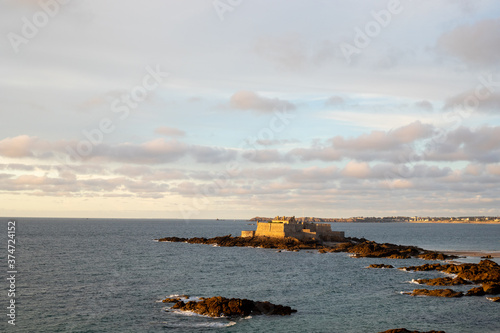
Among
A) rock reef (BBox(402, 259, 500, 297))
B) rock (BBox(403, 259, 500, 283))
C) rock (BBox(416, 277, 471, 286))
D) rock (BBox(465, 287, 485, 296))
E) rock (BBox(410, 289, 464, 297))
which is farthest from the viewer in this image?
rock (BBox(403, 259, 500, 283))

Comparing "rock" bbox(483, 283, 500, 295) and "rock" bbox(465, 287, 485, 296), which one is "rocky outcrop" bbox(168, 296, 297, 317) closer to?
"rock" bbox(465, 287, 485, 296)

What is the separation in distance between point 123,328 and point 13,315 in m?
10.1

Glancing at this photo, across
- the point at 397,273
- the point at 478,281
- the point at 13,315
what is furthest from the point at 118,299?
the point at 478,281

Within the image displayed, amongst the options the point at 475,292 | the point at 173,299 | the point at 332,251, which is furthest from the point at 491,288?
the point at 332,251

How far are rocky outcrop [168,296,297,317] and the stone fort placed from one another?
6299 centimetres

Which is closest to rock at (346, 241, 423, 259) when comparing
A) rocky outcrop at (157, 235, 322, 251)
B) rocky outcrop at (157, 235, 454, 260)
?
rocky outcrop at (157, 235, 454, 260)

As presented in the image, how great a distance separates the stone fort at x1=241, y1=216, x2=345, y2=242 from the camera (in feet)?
329

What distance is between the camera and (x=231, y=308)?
117ft

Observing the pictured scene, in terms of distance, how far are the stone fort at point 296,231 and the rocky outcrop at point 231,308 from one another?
63.0 meters

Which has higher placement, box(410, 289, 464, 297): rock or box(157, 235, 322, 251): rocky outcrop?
box(157, 235, 322, 251): rocky outcrop

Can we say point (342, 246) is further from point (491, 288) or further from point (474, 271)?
point (491, 288)

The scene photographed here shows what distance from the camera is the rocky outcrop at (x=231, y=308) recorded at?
35.5 m

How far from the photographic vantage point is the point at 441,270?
6075 centimetres

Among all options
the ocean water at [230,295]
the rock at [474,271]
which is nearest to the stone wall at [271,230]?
the ocean water at [230,295]
